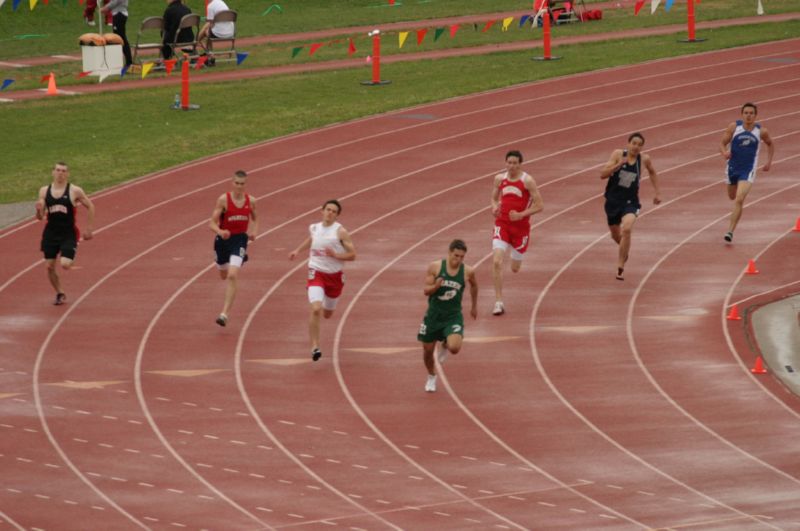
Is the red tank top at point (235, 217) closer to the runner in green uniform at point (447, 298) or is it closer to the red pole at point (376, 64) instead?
the runner in green uniform at point (447, 298)

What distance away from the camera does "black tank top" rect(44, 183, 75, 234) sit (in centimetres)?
1891

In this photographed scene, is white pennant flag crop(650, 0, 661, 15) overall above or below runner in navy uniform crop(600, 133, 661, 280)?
above

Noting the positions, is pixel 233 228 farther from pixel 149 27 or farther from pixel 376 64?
pixel 149 27

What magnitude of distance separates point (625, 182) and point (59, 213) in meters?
6.54

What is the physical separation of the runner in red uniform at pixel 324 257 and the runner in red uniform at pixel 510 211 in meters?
2.22

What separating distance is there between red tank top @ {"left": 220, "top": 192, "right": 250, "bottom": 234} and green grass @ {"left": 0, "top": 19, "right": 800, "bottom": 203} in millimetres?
7707

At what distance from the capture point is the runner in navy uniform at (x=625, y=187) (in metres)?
19.5

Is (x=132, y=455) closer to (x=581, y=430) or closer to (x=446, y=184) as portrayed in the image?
(x=581, y=430)

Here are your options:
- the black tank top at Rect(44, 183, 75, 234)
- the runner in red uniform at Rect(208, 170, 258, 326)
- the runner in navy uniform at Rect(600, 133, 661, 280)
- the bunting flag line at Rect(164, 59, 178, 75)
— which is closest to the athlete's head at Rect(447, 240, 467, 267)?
the runner in red uniform at Rect(208, 170, 258, 326)

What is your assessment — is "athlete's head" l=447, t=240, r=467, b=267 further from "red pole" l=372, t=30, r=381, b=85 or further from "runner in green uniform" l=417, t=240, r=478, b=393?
"red pole" l=372, t=30, r=381, b=85

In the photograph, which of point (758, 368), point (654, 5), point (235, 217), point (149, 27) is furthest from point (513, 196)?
point (654, 5)

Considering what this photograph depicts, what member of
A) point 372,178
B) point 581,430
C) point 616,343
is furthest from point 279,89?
point 581,430

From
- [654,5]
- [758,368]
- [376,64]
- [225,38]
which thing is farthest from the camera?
[654,5]

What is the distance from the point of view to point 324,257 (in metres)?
16.9
